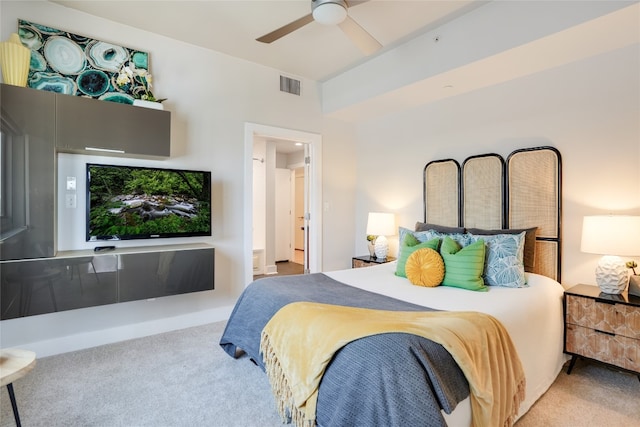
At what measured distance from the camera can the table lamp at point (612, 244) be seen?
216cm

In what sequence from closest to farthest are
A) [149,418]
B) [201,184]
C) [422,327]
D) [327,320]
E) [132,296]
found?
[422,327], [327,320], [149,418], [132,296], [201,184]

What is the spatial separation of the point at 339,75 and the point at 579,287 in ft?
10.9

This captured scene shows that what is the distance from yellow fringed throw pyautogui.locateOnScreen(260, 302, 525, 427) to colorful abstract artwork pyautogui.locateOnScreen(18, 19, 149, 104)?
8.71ft

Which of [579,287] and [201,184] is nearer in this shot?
[579,287]

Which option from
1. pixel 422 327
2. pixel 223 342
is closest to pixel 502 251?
pixel 422 327

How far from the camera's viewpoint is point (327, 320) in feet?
5.45

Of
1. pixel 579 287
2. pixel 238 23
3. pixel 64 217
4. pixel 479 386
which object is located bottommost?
pixel 479 386

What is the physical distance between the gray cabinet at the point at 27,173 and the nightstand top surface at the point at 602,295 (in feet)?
13.1

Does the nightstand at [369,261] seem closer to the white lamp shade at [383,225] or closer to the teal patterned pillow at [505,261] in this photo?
the white lamp shade at [383,225]

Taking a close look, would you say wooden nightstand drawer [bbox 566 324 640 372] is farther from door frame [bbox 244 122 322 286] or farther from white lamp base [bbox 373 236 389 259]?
door frame [bbox 244 122 322 286]

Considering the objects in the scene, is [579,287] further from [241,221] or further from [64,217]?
[64,217]

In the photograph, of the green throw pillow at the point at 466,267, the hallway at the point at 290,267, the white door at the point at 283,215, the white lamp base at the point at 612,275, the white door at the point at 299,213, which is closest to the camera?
the white lamp base at the point at 612,275

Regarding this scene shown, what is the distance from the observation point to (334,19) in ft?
7.48

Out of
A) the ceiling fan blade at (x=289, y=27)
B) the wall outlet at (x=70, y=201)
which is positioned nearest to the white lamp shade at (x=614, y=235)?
the ceiling fan blade at (x=289, y=27)
